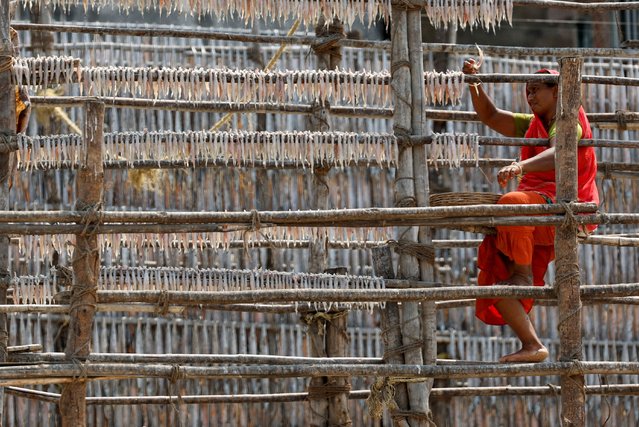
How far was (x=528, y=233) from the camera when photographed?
5.97 m

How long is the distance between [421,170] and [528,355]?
1012 millimetres

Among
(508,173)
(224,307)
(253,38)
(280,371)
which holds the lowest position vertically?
(280,371)

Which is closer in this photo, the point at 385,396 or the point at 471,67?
the point at 385,396

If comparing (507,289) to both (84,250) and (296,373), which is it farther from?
(84,250)

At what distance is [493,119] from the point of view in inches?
258

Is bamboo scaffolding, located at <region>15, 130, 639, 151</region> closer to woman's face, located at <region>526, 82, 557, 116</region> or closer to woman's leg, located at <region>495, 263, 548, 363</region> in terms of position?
woman's face, located at <region>526, 82, 557, 116</region>

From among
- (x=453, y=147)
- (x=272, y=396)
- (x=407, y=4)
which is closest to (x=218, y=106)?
(x=407, y=4)

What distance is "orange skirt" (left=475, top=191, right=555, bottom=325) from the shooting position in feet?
19.5

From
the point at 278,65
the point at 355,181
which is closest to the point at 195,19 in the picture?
the point at 278,65

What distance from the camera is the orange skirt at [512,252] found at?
5953 mm

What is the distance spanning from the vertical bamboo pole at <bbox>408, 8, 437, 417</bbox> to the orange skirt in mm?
240

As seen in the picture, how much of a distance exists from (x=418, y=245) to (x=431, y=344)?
1.54 feet

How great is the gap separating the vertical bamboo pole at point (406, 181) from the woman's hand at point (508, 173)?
1.73ft

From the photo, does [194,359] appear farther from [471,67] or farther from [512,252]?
[471,67]
